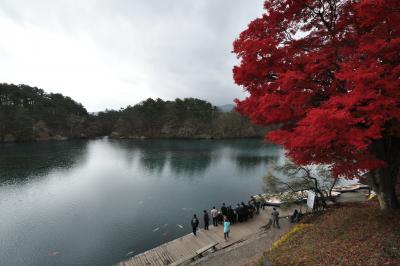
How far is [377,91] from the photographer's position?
679 cm

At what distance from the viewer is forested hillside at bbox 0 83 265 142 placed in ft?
306

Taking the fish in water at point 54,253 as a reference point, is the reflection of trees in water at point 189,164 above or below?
above

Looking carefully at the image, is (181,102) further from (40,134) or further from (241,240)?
(241,240)

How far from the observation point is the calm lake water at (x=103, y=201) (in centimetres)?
1711

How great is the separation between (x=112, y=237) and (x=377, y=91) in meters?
18.9

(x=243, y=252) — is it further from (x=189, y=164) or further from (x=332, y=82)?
(x=189, y=164)

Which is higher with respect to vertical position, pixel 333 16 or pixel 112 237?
pixel 333 16

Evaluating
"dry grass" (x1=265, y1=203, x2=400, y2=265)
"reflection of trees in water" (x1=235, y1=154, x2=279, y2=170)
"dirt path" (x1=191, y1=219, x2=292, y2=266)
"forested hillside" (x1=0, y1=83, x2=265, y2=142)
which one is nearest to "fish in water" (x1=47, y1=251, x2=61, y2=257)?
"dirt path" (x1=191, y1=219, x2=292, y2=266)

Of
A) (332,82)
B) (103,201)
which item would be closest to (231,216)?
(332,82)

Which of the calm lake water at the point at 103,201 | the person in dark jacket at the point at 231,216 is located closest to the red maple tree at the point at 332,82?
the person in dark jacket at the point at 231,216

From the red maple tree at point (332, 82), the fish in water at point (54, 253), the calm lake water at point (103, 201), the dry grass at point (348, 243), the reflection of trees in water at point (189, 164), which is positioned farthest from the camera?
the reflection of trees in water at point (189, 164)

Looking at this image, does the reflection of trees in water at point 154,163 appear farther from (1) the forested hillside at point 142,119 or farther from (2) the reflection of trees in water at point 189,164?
(1) the forested hillside at point 142,119

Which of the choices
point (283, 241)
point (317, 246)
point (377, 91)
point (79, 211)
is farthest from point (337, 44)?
point (79, 211)

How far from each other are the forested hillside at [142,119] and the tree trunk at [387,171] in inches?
3475
